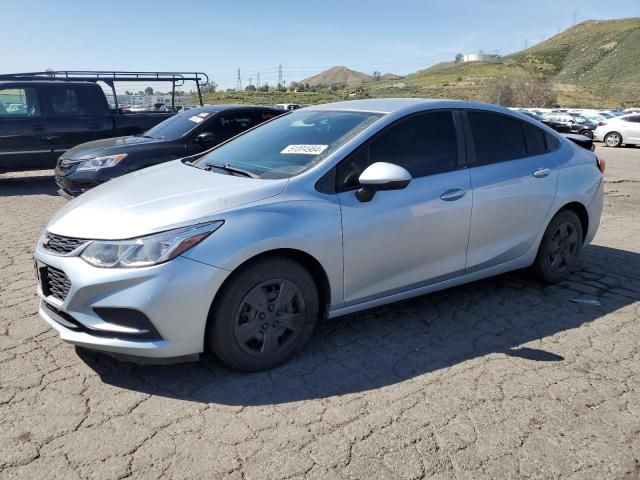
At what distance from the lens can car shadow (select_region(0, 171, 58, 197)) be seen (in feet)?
31.7

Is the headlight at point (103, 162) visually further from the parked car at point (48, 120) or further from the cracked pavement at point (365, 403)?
the cracked pavement at point (365, 403)

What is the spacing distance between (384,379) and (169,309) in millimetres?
1318

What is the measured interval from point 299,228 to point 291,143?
3.19ft

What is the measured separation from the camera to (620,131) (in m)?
22.2

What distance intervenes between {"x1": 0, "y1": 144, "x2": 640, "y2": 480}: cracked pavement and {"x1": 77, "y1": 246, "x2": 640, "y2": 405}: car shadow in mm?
13

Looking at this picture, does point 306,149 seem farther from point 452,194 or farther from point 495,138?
point 495,138

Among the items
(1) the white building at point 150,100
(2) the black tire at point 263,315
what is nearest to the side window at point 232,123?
(1) the white building at point 150,100

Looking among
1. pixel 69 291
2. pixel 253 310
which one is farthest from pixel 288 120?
pixel 69 291

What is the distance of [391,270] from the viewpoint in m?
3.71

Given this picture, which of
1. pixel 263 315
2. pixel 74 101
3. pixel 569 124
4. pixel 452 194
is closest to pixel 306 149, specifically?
pixel 452 194

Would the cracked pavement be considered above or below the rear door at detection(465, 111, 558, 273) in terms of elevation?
below

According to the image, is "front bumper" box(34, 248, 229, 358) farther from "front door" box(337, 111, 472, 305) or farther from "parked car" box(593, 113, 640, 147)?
"parked car" box(593, 113, 640, 147)

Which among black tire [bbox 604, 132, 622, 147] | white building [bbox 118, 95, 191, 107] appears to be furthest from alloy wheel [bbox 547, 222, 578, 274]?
black tire [bbox 604, 132, 622, 147]

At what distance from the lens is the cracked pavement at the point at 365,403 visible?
2.53m
